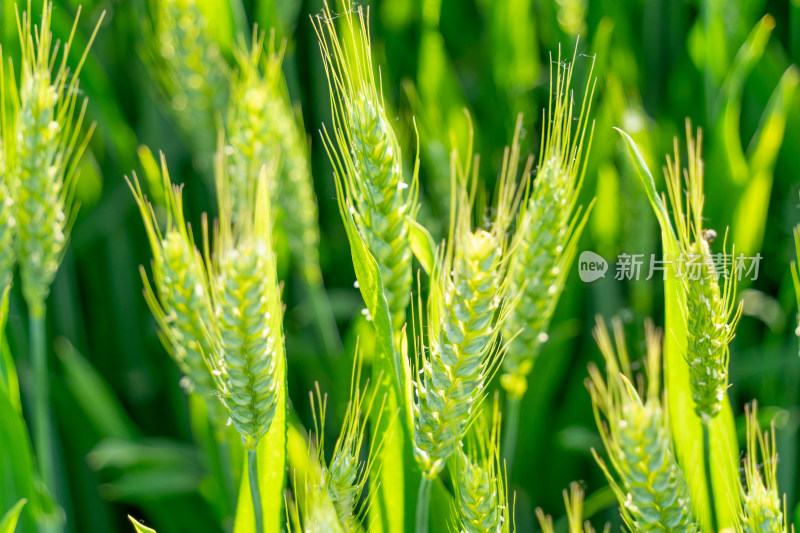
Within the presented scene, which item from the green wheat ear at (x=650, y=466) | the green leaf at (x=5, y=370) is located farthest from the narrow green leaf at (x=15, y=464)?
the green wheat ear at (x=650, y=466)

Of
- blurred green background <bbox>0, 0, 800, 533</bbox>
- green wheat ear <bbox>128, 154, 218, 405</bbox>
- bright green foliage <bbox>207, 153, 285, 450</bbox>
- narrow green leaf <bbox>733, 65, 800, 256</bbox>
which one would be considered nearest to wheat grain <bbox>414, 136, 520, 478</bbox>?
bright green foliage <bbox>207, 153, 285, 450</bbox>

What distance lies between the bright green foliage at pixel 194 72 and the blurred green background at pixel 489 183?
0.42 ft

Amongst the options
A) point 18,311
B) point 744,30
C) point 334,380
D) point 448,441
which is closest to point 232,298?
point 448,441

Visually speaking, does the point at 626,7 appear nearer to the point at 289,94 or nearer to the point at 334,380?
the point at 289,94

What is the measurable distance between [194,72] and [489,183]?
1.73ft

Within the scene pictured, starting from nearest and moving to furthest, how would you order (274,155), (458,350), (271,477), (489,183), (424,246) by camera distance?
(458,350), (271,477), (424,246), (274,155), (489,183)

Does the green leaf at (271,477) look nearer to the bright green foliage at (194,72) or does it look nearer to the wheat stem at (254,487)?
the wheat stem at (254,487)

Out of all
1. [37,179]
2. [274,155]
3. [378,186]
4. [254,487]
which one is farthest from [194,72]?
[254,487]

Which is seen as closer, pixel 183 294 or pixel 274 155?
pixel 183 294

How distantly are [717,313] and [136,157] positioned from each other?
1.07 meters

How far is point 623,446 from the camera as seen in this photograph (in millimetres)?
573

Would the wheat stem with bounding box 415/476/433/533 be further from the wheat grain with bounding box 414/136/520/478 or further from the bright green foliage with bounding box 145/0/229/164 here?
the bright green foliage with bounding box 145/0/229/164

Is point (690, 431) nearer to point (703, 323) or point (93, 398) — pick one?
point (703, 323)

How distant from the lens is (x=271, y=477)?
0.69m
